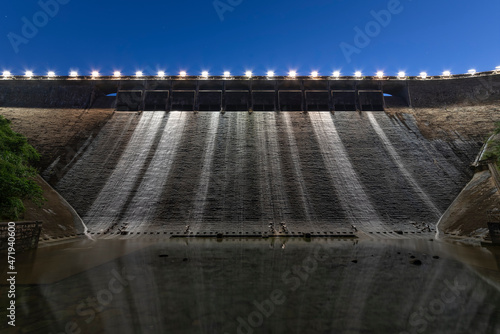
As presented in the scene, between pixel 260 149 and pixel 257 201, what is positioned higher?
pixel 260 149

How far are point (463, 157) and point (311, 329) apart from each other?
1159 inches

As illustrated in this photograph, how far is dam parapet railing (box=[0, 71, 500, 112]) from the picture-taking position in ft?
116

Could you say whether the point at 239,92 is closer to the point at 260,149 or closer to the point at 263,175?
the point at 260,149

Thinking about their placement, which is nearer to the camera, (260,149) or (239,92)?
(260,149)

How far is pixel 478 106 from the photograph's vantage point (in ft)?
107

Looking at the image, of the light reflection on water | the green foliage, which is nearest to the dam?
the light reflection on water

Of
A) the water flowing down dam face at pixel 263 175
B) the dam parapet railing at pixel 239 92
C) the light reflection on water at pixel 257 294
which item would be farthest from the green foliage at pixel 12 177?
the dam parapet railing at pixel 239 92

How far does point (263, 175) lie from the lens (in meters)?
23.9

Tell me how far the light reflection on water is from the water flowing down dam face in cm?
904

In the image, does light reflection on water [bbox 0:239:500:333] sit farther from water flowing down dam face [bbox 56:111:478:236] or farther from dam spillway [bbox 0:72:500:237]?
water flowing down dam face [bbox 56:111:478:236]

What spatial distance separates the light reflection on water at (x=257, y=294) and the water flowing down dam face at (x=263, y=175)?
9.04 m

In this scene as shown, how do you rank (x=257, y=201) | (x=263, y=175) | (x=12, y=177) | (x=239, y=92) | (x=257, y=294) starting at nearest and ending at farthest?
A: (x=257, y=294) < (x=12, y=177) < (x=257, y=201) < (x=263, y=175) < (x=239, y=92)

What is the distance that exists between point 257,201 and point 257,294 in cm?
1523

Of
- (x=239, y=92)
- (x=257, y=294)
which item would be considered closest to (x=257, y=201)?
(x=257, y=294)
